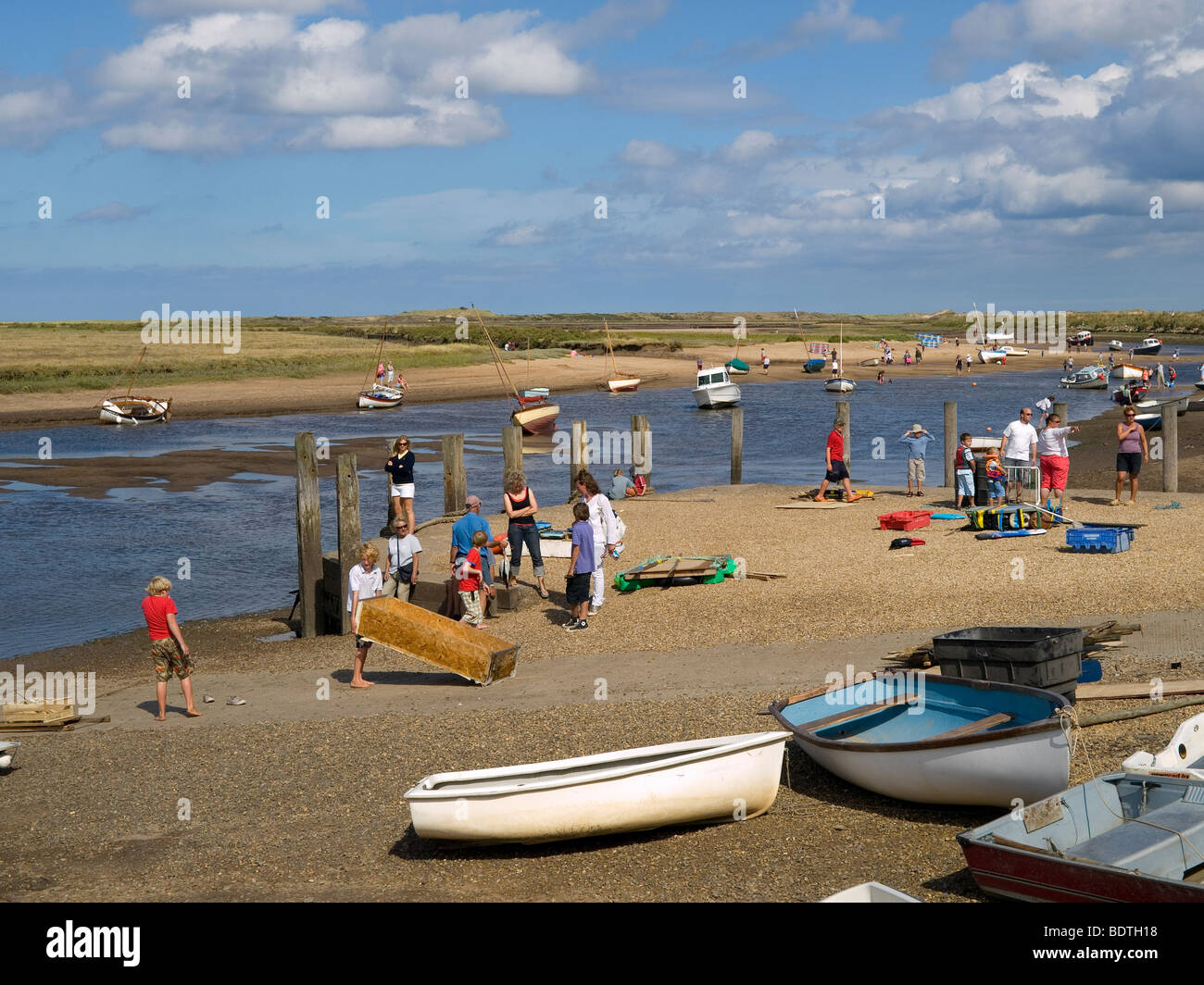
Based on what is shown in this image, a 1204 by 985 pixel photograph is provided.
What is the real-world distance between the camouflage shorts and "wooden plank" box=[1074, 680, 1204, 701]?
344 inches

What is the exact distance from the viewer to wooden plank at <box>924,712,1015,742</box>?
870cm

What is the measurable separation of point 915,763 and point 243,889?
4.88 m

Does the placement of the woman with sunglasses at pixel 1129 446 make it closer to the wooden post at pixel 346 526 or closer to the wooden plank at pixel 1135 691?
the wooden plank at pixel 1135 691

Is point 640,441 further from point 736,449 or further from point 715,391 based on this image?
point 715,391

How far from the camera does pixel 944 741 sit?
8.69m

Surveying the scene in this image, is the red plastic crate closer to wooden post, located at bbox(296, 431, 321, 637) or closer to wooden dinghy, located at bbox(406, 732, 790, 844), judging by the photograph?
wooden post, located at bbox(296, 431, 321, 637)

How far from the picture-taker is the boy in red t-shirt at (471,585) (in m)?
15.4

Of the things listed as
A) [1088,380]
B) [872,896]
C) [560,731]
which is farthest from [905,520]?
[1088,380]

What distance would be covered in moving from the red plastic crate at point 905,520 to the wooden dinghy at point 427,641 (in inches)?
335

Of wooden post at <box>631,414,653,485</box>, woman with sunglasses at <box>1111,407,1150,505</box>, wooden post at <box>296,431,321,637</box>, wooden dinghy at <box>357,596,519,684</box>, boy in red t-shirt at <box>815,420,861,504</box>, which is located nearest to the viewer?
wooden dinghy at <box>357,596,519,684</box>

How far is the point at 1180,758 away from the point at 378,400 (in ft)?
169

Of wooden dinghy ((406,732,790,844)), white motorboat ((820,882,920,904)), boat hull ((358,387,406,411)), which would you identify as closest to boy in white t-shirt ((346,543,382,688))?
wooden dinghy ((406,732,790,844))

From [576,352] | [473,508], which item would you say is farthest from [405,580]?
[576,352]

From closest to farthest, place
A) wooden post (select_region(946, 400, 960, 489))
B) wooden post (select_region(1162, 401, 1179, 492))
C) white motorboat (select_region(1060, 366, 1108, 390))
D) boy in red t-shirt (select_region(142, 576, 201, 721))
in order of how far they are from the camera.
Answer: boy in red t-shirt (select_region(142, 576, 201, 721)), wooden post (select_region(1162, 401, 1179, 492)), wooden post (select_region(946, 400, 960, 489)), white motorboat (select_region(1060, 366, 1108, 390))
